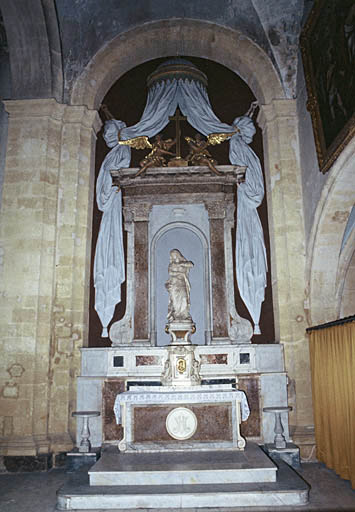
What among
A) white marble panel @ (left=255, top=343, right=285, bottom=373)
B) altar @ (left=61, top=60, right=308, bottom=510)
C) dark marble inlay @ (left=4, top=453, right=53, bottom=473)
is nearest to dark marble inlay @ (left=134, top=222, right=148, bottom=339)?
altar @ (left=61, top=60, right=308, bottom=510)

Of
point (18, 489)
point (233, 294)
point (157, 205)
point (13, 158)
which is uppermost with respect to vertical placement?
point (13, 158)

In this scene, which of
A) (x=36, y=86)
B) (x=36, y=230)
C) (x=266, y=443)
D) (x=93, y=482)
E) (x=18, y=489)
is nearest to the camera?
(x=93, y=482)

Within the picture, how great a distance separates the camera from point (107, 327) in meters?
8.33

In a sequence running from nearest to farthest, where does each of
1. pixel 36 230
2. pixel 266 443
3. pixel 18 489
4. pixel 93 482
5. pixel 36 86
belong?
1. pixel 93 482
2. pixel 18 489
3. pixel 266 443
4. pixel 36 230
5. pixel 36 86

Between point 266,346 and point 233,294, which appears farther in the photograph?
point 233,294

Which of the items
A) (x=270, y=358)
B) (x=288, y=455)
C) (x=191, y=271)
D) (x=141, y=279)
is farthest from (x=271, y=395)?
(x=141, y=279)

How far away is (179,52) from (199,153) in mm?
2414

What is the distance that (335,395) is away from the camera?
6410mm

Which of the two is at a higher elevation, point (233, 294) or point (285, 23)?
point (285, 23)

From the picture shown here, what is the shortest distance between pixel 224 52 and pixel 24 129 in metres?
4.20

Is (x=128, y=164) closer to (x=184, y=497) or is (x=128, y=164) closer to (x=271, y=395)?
(x=271, y=395)

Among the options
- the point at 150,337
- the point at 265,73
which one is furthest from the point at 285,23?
the point at 150,337

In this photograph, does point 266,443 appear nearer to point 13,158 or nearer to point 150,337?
point 150,337

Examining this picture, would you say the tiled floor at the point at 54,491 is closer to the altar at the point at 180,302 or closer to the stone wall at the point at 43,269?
the stone wall at the point at 43,269
